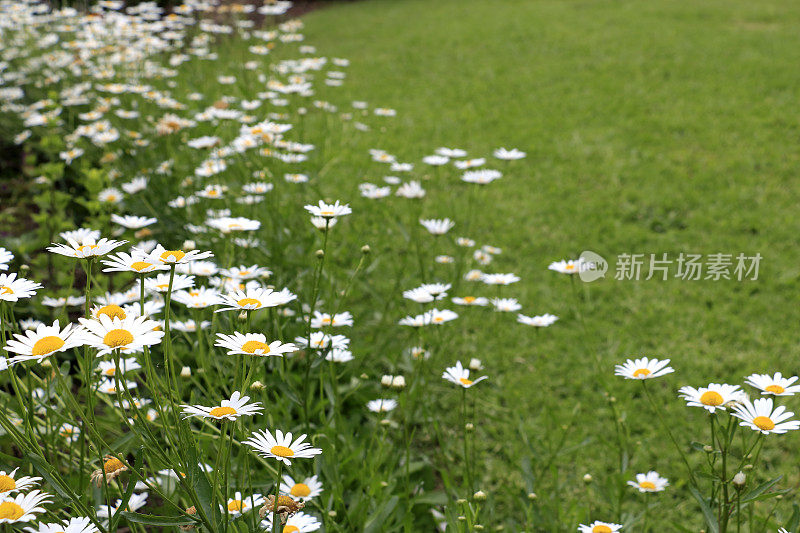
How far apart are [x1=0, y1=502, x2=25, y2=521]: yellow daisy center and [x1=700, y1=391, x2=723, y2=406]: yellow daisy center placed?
118 cm

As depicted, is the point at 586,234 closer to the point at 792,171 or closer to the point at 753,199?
the point at 753,199

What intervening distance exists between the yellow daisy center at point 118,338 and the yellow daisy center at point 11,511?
285 millimetres

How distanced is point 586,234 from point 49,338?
337 centimetres

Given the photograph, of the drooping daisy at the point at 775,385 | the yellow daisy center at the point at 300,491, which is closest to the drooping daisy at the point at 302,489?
the yellow daisy center at the point at 300,491

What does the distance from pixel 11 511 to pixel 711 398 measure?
121 centimetres

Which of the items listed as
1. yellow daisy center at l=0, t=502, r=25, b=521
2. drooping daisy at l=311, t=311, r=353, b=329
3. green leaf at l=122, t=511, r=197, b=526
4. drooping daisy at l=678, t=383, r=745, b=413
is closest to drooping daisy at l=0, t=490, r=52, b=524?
yellow daisy center at l=0, t=502, r=25, b=521

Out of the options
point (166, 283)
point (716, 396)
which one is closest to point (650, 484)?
point (716, 396)

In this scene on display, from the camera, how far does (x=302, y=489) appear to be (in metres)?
1.40

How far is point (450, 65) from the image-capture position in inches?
301

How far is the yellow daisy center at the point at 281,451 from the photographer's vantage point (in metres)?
1.01

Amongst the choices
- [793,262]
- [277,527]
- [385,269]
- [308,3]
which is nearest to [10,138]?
[385,269]

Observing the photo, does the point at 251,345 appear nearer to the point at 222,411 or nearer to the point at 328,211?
the point at 222,411
